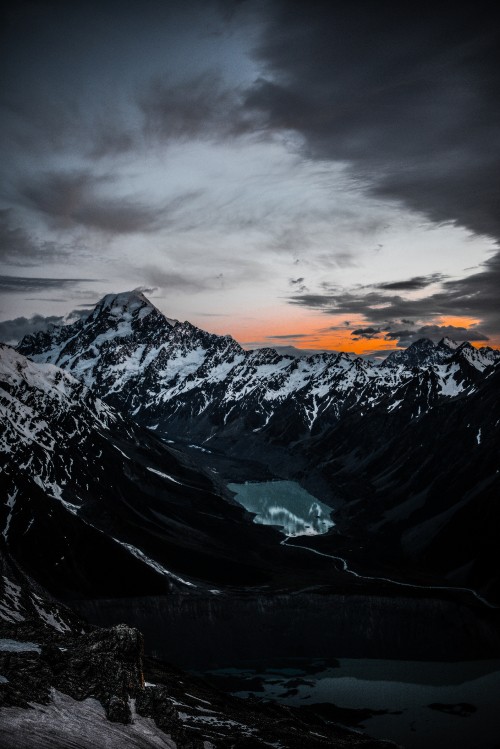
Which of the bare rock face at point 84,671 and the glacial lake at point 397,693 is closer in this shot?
the bare rock face at point 84,671

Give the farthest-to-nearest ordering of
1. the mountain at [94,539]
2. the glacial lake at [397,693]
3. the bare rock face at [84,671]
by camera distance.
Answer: the mountain at [94,539]
the glacial lake at [397,693]
the bare rock face at [84,671]

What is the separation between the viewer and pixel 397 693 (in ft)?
319

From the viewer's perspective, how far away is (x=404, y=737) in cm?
8062

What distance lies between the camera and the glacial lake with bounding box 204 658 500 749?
270 feet

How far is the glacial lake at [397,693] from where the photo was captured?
82.4m

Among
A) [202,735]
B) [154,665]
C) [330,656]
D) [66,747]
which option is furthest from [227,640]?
[66,747]

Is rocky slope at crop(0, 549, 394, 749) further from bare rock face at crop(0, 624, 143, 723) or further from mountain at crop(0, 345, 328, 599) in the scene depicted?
mountain at crop(0, 345, 328, 599)

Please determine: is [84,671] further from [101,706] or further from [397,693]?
[397,693]

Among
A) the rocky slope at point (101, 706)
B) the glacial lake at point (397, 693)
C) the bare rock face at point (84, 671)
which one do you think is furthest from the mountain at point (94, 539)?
the bare rock face at point (84, 671)

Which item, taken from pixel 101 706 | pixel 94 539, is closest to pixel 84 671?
pixel 101 706

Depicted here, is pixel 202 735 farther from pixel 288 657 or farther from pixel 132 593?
pixel 132 593

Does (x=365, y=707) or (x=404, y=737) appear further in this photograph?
(x=365, y=707)

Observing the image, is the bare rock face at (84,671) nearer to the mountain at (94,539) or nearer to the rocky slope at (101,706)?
the rocky slope at (101,706)

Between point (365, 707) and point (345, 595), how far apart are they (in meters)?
46.4
